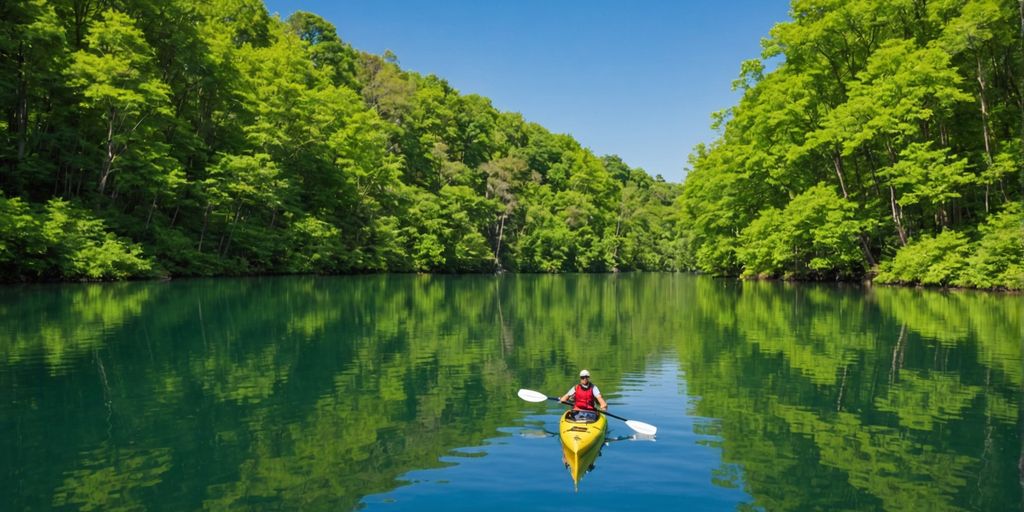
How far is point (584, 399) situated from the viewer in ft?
32.6

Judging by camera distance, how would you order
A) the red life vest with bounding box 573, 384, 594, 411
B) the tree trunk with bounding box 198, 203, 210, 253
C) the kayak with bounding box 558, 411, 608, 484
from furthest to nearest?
the tree trunk with bounding box 198, 203, 210, 253 < the red life vest with bounding box 573, 384, 594, 411 < the kayak with bounding box 558, 411, 608, 484

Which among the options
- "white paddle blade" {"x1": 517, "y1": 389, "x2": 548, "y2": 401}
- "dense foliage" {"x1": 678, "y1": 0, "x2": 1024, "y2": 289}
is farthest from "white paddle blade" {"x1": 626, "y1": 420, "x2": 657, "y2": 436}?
"dense foliage" {"x1": 678, "y1": 0, "x2": 1024, "y2": 289}

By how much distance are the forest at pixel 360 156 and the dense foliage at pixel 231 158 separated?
19 centimetres

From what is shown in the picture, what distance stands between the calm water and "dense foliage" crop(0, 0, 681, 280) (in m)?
19.0

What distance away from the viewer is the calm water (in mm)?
7492

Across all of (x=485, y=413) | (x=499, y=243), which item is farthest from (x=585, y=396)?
(x=499, y=243)

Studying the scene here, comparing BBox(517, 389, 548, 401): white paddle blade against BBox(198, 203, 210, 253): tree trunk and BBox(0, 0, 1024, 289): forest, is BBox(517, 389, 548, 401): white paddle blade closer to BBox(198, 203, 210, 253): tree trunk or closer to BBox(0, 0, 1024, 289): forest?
BBox(0, 0, 1024, 289): forest

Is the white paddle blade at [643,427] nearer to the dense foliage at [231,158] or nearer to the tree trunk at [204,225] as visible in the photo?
the dense foliage at [231,158]

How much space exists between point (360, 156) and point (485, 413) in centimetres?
5440

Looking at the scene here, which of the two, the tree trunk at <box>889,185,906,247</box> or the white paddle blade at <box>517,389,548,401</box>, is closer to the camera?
the white paddle blade at <box>517,389,548,401</box>

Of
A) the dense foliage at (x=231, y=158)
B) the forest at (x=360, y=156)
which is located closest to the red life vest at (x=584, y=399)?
the forest at (x=360, y=156)

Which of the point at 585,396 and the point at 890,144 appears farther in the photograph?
the point at 890,144

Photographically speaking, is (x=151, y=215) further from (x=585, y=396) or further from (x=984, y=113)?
(x=984, y=113)

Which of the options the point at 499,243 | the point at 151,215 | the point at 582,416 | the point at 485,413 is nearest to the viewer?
the point at 582,416
